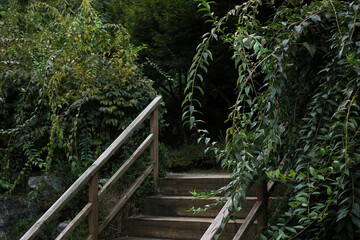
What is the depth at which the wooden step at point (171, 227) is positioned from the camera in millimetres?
4219

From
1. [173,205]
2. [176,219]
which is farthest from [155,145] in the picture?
[176,219]

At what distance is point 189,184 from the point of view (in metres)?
A: 4.98

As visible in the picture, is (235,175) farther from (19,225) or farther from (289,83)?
(19,225)

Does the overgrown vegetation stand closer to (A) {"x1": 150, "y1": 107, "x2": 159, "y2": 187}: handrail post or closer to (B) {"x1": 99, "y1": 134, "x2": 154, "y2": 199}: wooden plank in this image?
(A) {"x1": 150, "y1": 107, "x2": 159, "y2": 187}: handrail post

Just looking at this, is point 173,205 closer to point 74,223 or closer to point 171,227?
point 171,227

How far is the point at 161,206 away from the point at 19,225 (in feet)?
5.24

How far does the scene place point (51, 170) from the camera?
5434 mm

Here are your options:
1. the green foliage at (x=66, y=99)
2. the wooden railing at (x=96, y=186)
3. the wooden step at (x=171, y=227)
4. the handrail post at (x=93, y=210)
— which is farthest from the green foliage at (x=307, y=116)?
the green foliage at (x=66, y=99)

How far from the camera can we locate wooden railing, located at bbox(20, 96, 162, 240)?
3826 millimetres

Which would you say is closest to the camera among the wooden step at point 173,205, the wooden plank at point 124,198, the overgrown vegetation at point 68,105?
the wooden plank at point 124,198

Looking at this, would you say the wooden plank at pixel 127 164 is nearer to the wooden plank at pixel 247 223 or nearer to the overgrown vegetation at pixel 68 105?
the overgrown vegetation at pixel 68 105

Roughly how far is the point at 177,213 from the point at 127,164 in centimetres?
76

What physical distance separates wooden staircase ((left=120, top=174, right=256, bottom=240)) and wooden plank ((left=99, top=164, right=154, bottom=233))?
0.67ft

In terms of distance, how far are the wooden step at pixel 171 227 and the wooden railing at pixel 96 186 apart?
0.28 m
